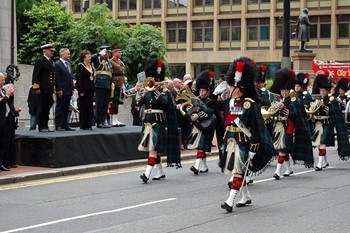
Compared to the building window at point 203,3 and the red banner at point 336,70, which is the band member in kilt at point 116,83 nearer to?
the red banner at point 336,70

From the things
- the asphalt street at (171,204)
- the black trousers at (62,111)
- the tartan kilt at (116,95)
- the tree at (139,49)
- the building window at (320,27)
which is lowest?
the asphalt street at (171,204)

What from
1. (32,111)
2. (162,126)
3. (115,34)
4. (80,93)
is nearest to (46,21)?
(115,34)

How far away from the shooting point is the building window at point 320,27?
63.8 m

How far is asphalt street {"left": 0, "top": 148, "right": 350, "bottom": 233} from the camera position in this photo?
392 inches

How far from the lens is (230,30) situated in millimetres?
67062

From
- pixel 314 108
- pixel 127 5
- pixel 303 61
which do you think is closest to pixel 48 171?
pixel 314 108

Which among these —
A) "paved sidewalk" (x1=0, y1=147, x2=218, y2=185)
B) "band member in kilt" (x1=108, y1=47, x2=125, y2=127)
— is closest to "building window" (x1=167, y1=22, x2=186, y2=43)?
"band member in kilt" (x1=108, y1=47, x2=125, y2=127)

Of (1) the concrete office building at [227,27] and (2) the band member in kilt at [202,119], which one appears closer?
(2) the band member in kilt at [202,119]

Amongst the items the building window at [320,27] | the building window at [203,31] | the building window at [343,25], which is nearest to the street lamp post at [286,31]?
the building window at [343,25]

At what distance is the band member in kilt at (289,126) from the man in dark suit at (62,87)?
4414mm

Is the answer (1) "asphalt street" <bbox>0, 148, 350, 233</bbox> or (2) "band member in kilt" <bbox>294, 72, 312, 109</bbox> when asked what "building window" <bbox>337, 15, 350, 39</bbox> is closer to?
(2) "band member in kilt" <bbox>294, 72, 312, 109</bbox>

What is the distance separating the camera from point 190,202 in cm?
1209

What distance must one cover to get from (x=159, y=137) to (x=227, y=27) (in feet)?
174

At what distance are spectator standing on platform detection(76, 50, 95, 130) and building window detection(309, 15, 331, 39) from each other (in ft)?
157
